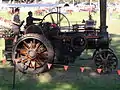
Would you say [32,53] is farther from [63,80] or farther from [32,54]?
[63,80]

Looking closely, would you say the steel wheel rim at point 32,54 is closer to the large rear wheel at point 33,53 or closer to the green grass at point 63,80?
the large rear wheel at point 33,53

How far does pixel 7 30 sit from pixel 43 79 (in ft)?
7.93

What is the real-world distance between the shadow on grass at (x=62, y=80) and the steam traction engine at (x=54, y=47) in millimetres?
311

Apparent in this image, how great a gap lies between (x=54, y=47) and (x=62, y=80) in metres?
1.15

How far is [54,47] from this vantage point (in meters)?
9.45

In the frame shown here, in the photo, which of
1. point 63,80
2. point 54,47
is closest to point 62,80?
point 63,80

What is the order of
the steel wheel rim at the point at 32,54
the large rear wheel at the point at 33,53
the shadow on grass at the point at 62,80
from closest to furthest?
the shadow on grass at the point at 62,80 < the large rear wheel at the point at 33,53 < the steel wheel rim at the point at 32,54

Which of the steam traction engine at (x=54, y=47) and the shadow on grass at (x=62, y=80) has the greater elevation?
the steam traction engine at (x=54, y=47)

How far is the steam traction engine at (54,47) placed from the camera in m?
9.22

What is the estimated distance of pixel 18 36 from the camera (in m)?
9.70

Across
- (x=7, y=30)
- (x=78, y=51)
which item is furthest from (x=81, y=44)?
(x=7, y=30)

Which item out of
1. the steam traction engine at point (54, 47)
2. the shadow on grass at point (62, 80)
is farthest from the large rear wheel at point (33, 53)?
the shadow on grass at point (62, 80)

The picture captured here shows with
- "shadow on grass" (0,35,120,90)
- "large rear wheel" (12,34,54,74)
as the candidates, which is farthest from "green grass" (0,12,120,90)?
"large rear wheel" (12,34,54,74)

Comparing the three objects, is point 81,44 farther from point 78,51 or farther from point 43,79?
point 43,79
